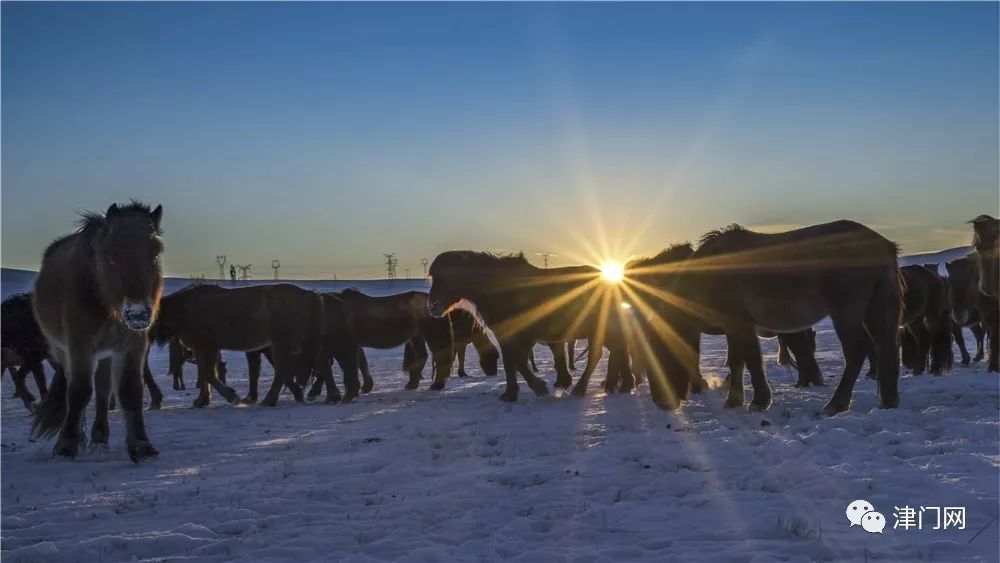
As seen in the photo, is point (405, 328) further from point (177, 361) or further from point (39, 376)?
point (39, 376)

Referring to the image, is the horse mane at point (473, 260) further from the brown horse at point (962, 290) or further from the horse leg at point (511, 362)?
the brown horse at point (962, 290)

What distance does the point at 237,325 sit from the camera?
48.2 feet

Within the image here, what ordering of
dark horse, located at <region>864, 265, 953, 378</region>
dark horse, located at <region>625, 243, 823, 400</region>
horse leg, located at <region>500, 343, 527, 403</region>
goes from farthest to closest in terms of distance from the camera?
1. dark horse, located at <region>864, 265, 953, 378</region>
2. horse leg, located at <region>500, 343, 527, 403</region>
3. dark horse, located at <region>625, 243, 823, 400</region>

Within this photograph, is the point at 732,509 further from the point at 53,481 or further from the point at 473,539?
the point at 53,481

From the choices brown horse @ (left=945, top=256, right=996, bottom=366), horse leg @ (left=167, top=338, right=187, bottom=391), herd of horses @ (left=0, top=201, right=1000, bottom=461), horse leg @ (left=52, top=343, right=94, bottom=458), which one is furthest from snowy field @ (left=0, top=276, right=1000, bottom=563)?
horse leg @ (left=167, top=338, right=187, bottom=391)

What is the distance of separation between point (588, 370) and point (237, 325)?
6.74m

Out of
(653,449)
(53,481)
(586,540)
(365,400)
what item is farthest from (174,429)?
(586,540)

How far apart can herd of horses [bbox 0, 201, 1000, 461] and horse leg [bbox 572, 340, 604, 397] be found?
0.03m

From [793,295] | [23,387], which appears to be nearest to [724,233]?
[793,295]

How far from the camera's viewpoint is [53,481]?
7285 millimetres

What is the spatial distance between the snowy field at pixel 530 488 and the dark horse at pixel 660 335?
116 cm

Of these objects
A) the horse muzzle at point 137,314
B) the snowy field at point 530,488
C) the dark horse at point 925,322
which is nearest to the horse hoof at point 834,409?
the snowy field at point 530,488

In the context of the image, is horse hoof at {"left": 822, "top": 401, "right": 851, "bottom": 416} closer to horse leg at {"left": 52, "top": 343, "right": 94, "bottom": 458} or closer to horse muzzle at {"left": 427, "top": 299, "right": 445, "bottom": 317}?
horse muzzle at {"left": 427, "top": 299, "right": 445, "bottom": 317}

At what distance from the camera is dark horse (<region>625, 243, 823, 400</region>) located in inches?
465
